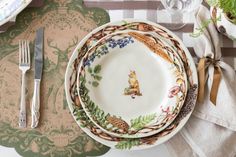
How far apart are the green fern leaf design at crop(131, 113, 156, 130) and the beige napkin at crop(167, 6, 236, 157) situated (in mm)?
67

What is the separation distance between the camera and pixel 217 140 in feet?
2.97

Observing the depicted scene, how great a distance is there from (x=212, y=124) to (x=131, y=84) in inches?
7.9

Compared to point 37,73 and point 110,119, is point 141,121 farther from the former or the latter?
point 37,73

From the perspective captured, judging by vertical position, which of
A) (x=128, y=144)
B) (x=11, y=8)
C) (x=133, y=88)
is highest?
(x=11, y=8)

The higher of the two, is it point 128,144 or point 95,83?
point 95,83

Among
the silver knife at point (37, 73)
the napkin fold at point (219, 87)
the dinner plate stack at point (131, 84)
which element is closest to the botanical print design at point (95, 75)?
the dinner plate stack at point (131, 84)

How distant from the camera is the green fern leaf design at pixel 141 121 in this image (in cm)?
91

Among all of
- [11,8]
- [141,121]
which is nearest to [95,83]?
[141,121]

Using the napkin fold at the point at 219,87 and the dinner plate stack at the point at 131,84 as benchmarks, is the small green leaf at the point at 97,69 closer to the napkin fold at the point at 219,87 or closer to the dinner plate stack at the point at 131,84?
the dinner plate stack at the point at 131,84

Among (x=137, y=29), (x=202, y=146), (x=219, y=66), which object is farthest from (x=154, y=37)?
(x=202, y=146)

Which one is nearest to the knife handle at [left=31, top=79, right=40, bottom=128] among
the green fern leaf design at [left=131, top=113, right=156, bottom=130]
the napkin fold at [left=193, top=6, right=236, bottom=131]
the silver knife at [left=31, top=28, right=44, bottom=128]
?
the silver knife at [left=31, top=28, right=44, bottom=128]

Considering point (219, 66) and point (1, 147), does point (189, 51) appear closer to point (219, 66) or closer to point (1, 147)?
point (219, 66)

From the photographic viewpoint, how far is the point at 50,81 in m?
0.96

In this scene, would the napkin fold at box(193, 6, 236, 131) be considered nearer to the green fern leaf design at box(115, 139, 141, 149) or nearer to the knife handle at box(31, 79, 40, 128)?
the green fern leaf design at box(115, 139, 141, 149)
